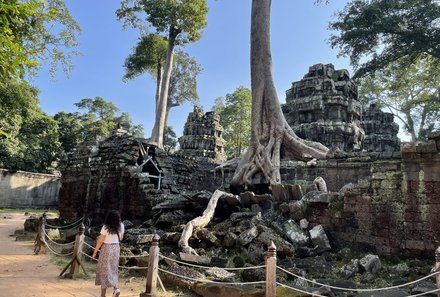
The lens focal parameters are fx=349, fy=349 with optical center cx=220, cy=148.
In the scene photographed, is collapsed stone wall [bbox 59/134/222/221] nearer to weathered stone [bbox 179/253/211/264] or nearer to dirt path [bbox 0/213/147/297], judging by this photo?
dirt path [bbox 0/213/147/297]

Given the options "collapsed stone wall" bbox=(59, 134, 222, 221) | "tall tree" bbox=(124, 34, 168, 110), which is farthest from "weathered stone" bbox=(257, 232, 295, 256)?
"tall tree" bbox=(124, 34, 168, 110)

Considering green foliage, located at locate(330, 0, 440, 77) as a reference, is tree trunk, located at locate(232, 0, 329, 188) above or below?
below

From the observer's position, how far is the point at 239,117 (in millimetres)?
34781

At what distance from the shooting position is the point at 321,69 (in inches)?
687

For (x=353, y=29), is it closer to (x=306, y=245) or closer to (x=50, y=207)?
(x=306, y=245)

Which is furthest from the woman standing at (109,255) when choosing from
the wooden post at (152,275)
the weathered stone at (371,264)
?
the weathered stone at (371,264)

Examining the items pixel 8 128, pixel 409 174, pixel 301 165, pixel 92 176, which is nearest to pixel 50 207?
pixel 8 128

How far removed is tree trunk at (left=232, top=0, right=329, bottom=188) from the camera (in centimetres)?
1112

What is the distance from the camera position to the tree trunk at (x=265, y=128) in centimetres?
1112

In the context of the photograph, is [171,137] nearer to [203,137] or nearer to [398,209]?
[203,137]

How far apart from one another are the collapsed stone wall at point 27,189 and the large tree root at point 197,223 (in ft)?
74.3

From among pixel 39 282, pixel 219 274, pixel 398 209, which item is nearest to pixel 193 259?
pixel 219 274

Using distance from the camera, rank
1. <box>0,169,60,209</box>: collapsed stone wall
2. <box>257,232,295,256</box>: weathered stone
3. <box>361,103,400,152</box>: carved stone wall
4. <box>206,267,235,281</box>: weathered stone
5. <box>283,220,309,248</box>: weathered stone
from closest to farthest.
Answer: <box>206,267,235,281</box>: weathered stone < <box>257,232,295,256</box>: weathered stone < <box>283,220,309,248</box>: weathered stone < <box>361,103,400,152</box>: carved stone wall < <box>0,169,60,209</box>: collapsed stone wall

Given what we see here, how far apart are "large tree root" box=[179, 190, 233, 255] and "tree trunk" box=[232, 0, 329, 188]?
2259 mm
